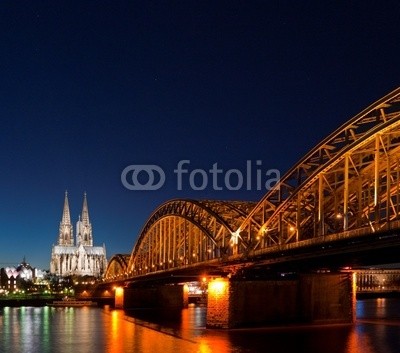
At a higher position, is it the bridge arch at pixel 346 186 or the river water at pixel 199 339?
the bridge arch at pixel 346 186

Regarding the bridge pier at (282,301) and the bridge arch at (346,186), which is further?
the bridge pier at (282,301)

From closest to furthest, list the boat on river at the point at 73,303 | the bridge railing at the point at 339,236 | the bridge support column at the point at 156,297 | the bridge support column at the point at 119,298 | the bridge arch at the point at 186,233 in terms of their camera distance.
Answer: the bridge railing at the point at 339,236 < the bridge arch at the point at 186,233 < the bridge support column at the point at 156,297 < the bridge support column at the point at 119,298 < the boat on river at the point at 73,303

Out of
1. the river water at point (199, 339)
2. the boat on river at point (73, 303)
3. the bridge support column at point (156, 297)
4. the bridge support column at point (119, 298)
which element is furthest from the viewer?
the boat on river at point (73, 303)

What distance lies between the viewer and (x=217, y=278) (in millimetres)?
75188

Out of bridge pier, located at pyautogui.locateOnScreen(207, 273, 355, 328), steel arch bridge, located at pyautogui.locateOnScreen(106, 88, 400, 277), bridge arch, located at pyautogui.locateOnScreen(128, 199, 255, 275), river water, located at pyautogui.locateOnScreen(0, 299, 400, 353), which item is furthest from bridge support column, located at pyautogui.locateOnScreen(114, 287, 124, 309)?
bridge pier, located at pyautogui.locateOnScreen(207, 273, 355, 328)

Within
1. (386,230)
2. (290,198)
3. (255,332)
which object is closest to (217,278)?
(255,332)

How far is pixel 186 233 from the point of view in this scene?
4151 inches

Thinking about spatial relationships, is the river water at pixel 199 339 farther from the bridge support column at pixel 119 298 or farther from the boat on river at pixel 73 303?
the boat on river at pixel 73 303

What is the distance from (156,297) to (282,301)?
219 ft

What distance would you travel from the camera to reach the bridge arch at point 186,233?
87312 mm

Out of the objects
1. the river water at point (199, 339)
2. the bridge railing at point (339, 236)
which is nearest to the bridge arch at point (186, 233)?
the river water at point (199, 339)

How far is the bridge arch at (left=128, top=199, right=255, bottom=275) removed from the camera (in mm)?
87312

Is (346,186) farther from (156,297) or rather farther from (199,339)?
(156,297)

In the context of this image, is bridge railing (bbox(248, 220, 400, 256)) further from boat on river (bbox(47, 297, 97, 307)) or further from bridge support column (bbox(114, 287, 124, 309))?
boat on river (bbox(47, 297, 97, 307))
